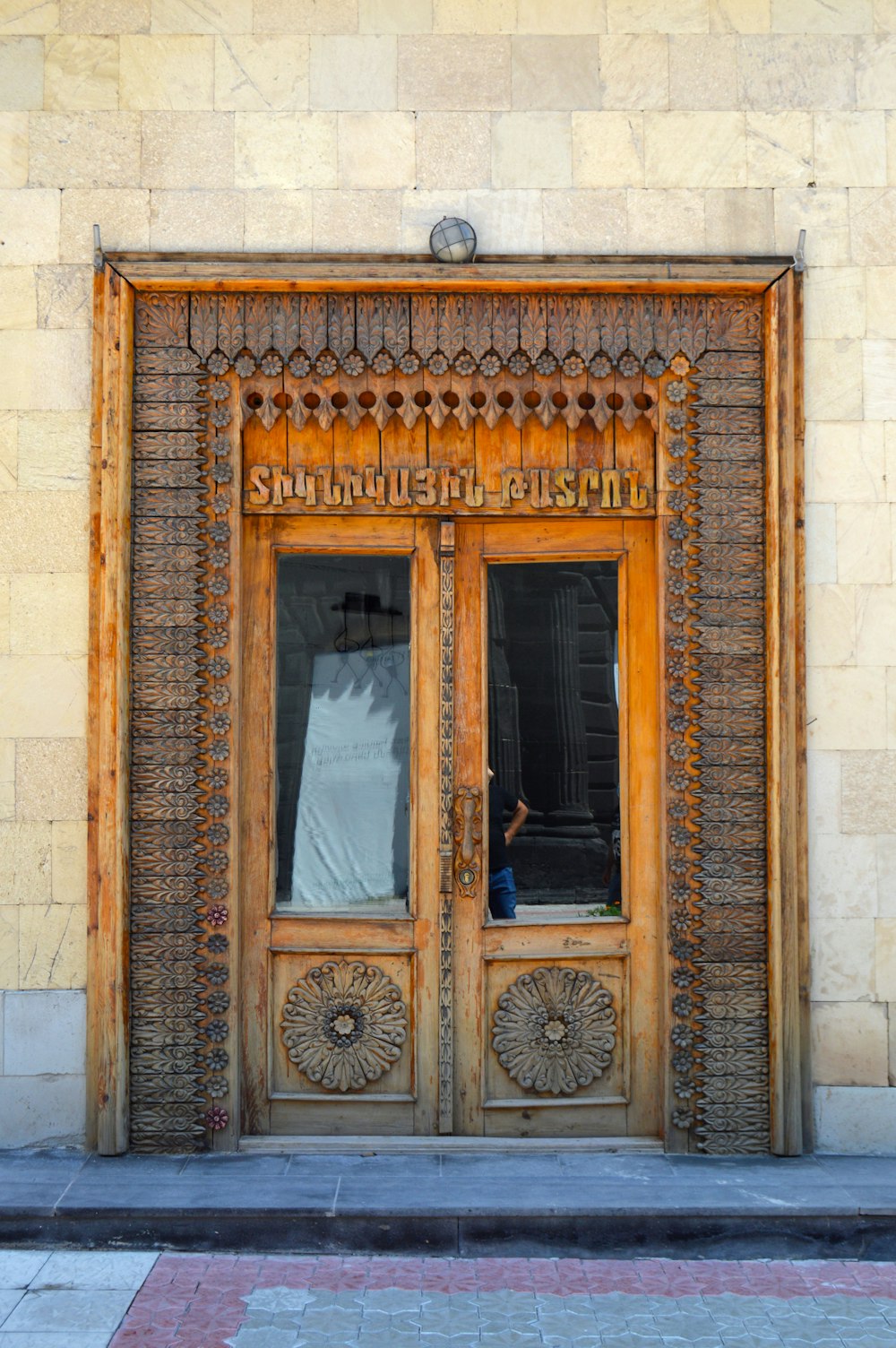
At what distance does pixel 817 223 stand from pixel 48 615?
3532 mm

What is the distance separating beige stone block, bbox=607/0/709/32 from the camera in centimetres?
527

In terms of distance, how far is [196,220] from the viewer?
521 centimetres

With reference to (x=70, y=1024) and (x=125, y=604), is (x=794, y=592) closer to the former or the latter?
(x=125, y=604)

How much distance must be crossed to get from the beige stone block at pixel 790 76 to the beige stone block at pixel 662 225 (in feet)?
1.75

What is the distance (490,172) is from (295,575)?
6.03ft

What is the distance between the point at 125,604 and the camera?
16.9 ft

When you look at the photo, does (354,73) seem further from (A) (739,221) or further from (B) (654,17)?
(A) (739,221)

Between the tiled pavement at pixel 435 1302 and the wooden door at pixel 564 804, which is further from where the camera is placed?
the wooden door at pixel 564 804

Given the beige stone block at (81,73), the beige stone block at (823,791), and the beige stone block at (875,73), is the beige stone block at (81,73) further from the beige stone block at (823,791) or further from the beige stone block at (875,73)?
the beige stone block at (823,791)

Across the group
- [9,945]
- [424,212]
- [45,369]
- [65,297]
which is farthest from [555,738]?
[65,297]

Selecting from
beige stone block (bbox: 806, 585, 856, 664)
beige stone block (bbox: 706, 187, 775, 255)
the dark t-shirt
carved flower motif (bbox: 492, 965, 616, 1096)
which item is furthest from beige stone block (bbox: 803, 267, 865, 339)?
carved flower motif (bbox: 492, 965, 616, 1096)

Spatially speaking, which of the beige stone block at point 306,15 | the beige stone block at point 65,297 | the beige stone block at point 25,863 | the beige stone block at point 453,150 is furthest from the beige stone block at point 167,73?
the beige stone block at point 25,863

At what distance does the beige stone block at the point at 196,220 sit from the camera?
5.20m

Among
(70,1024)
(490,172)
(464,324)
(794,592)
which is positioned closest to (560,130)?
(490,172)
